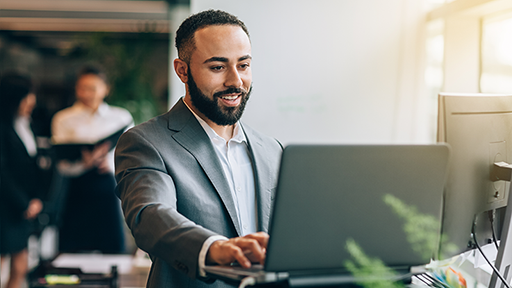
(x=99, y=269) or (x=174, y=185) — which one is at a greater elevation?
(x=174, y=185)

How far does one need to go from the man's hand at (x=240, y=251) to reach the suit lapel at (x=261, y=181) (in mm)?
475

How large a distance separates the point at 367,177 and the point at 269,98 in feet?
6.44

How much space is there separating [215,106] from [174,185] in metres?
0.28

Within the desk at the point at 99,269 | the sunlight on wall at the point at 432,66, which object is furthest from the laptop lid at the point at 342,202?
the sunlight on wall at the point at 432,66

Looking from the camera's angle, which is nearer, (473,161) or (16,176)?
(473,161)

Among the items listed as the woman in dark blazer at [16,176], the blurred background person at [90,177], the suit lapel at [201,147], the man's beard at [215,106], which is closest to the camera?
the suit lapel at [201,147]

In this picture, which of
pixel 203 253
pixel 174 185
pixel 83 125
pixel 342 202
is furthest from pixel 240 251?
pixel 83 125

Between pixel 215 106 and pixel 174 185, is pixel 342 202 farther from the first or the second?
pixel 215 106

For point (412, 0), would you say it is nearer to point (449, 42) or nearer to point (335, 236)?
point (449, 42)

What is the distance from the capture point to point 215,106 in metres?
1.26

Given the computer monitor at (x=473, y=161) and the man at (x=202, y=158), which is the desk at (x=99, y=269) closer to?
the man at (x=202, y=158)

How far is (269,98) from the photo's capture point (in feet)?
8.68

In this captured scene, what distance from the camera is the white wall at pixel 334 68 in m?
2.62

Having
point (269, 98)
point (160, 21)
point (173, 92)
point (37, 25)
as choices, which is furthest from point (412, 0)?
point (37, 25)
